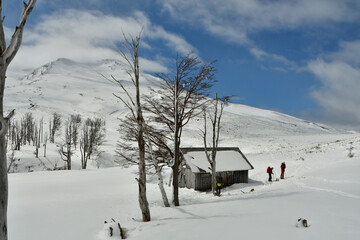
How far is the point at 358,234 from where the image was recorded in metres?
6.07

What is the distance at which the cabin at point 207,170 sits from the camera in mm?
22469

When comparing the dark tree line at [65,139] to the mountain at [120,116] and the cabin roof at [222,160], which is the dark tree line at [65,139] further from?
the cabin roof at [222,160]

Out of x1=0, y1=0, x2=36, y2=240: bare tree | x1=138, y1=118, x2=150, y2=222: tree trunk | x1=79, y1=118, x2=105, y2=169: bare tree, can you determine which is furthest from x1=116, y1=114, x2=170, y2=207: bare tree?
x1=79, y1=118, x2=105, y2=169: bare tree

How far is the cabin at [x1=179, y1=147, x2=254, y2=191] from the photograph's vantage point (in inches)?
885

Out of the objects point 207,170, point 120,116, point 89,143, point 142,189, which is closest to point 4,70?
point 142,189

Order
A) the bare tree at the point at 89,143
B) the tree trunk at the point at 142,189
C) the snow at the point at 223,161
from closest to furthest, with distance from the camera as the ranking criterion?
1. the tree trunk at the point at 142,189
2. the snow at the point at 223,161
3. the bare tree at the point at 89,143

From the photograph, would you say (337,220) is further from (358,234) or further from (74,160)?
(74,160)

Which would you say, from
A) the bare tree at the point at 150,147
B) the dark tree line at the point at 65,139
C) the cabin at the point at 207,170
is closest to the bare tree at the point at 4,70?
the bare tree at the point at 150,147

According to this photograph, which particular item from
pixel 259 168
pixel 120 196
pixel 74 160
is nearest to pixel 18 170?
pixel 74 160

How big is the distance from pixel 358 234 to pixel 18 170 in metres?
49.4

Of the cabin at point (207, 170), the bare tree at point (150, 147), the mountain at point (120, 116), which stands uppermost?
the mountain at point (120, 116)

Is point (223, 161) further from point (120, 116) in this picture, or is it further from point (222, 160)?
point (120, 116)

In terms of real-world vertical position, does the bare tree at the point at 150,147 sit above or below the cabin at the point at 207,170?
above

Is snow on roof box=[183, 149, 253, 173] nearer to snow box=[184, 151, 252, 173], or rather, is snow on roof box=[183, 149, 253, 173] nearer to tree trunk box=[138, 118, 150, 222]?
snow box=[184, 151, 252, 173]
